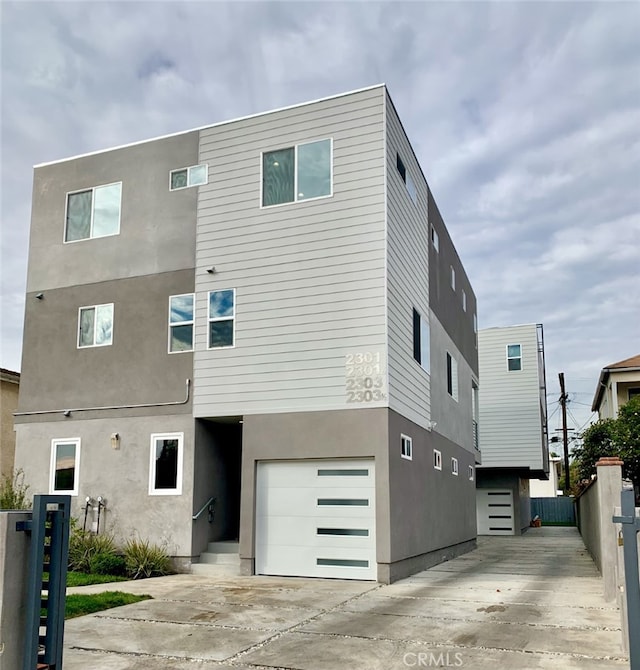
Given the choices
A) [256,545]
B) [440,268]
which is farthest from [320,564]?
[440,268]

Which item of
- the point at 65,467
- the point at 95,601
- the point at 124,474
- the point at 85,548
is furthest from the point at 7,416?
the point at 95,601

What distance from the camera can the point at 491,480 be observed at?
3016 cm

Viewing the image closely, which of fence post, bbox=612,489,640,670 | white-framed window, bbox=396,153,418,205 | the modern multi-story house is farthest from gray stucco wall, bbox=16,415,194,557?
fence post, bbox=612,489,640,670

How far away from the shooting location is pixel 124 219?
14742 millimetres

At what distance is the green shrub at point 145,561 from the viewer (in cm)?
1222

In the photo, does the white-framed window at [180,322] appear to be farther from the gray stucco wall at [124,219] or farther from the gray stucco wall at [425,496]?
the gray stucco wall at [425,496]

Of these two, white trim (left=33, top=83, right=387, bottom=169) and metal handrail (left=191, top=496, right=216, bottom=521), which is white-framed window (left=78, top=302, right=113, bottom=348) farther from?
metal handrail (left=191, top=496, right=216, bottom=521)

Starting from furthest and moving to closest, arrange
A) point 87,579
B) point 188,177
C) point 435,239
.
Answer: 1. point 435,239
2. point 188,177
3. point 87,579

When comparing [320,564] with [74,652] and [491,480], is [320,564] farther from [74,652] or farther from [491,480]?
[491,480]

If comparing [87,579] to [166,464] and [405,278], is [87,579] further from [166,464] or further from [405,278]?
[405,278]

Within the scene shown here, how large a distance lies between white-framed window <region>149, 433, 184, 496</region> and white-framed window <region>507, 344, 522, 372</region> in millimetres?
20058

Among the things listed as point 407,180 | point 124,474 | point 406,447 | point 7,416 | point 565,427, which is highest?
point 407,180

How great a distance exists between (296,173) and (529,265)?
1723 cm

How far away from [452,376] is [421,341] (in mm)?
4322
